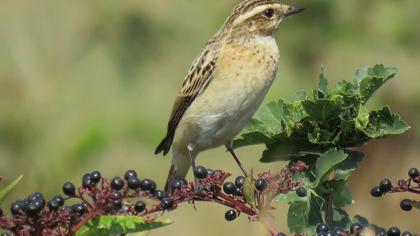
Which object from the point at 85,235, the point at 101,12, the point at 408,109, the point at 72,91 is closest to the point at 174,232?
the point at 72,91

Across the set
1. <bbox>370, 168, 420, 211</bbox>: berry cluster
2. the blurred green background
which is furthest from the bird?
<bbox>370, 168, 420, 211</bbox>: berry cluster

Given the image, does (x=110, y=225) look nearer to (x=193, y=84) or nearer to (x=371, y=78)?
(x=371, y=78)

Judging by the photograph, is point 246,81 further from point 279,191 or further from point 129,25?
point 279,191

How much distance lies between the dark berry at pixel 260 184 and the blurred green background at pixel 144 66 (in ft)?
9.03

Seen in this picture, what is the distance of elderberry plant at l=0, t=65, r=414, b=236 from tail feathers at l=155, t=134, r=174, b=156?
2725 mm

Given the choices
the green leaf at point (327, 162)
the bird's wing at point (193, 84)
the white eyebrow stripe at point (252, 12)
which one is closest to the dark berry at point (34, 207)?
the green leaf at point (327, 162)

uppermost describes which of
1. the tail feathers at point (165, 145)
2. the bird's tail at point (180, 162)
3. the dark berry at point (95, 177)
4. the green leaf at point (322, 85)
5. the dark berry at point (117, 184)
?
the green leaf at point (322, 85)

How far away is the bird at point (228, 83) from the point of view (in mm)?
6371

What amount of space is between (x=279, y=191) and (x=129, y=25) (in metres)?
4.95

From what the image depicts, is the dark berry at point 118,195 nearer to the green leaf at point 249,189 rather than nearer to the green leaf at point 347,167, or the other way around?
the green leaf at point 249,189

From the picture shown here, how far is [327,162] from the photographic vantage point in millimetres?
3502

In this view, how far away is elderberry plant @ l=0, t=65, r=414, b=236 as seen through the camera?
3.12 meters

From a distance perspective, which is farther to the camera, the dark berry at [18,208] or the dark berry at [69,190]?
the dark berry at [69,190]

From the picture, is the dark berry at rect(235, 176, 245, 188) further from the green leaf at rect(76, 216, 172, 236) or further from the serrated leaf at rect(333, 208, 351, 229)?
the green leaf at rect(76, 216, 172, 236)
